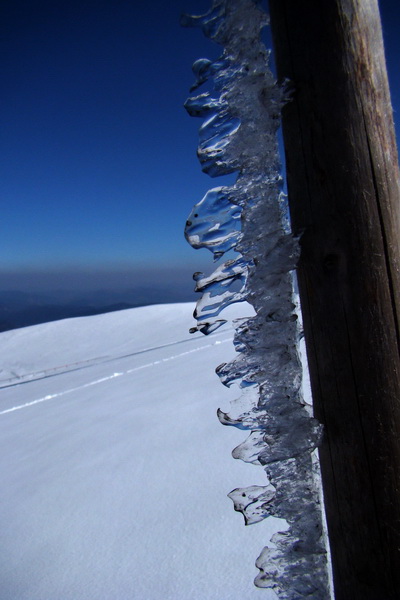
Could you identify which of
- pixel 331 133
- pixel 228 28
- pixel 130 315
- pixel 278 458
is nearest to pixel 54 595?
pixel 278 458

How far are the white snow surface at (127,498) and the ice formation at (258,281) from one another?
49 centimetres

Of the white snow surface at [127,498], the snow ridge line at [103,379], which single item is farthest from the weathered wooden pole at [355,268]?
the snow ridge line at [103,379]

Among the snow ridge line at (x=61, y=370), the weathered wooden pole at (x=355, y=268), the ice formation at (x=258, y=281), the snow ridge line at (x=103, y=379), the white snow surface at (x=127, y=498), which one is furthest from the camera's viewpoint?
the snow ridge line at (x=61, y=370)

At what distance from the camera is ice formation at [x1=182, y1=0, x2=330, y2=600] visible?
1.08 m

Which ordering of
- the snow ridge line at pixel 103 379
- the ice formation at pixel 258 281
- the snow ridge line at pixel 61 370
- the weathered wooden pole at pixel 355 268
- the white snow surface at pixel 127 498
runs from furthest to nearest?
the snow ridge line at pixel 61 370 < the snow ridge line at pixel 103 379 < the white snow surface at pixel 127 498 < the ice formation at pixel 258 281 < the weathered wooden pole at pixel 355 268

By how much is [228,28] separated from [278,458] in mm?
1230

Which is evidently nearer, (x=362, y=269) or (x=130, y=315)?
(x=362, y=269)

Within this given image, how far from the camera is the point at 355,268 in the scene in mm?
916

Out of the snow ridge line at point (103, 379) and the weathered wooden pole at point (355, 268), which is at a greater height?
the weathered wooden pole at point (355, 268)

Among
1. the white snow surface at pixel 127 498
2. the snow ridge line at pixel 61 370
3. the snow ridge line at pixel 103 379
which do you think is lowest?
the snow ridge line at pixel 61 370

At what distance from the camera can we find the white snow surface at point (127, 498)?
1607 millimetres

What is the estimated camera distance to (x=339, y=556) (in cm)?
97

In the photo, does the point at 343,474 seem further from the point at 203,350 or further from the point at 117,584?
the point at 203,350

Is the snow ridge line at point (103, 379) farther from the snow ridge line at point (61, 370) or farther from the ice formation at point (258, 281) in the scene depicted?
the ice formation at point (258, 281)
